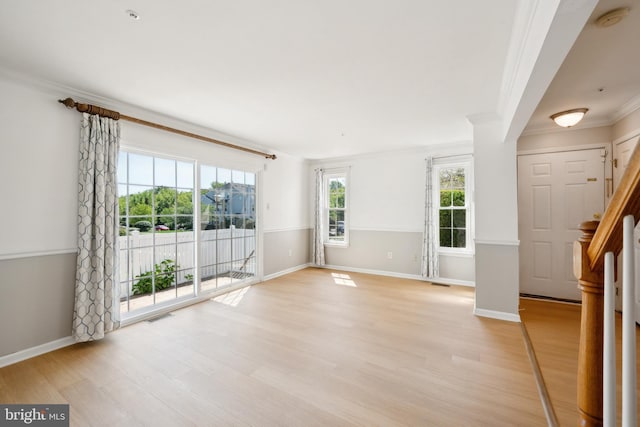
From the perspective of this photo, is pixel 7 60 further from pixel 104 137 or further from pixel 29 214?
pixel 29 214

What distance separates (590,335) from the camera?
2.60ft

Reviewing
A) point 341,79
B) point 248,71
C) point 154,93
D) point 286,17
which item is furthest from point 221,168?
point 286,17

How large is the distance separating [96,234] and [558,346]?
15.5 ft

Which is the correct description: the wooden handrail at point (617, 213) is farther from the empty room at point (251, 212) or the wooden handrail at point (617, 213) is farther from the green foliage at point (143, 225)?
the green foliage at point (143, 225)

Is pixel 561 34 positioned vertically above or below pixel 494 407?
above

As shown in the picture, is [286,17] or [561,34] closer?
[561,34]

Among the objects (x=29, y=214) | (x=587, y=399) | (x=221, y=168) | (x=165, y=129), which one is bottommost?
(x=587, y=399)

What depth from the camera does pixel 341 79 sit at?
8.48 ft

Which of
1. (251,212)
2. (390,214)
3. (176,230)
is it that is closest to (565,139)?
(390,214)

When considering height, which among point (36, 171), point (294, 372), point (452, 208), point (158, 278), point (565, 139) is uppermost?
point (565, 139)

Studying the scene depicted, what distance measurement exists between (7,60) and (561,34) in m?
3.85

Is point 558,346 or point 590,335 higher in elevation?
point 590,335

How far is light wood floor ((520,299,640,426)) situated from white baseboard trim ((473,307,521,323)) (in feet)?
0.37

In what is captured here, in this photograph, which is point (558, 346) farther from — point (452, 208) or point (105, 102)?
point (105, 102)
